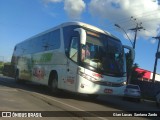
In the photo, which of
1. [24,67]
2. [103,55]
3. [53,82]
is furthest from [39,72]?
[103,55]

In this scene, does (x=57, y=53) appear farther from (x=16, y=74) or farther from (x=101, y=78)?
(x=16, y=74)

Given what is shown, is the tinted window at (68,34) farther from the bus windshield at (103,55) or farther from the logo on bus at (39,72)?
the logo on bus at (39,72)

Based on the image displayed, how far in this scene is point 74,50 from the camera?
59.4 feet

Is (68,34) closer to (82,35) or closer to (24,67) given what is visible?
(82,35)

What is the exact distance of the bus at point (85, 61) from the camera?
56.9ft

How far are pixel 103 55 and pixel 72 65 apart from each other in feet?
5.01

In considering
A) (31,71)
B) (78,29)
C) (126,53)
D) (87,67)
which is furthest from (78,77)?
(31,71)

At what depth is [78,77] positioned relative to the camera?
1723 cm

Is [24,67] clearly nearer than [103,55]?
No

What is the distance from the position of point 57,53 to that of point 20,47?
1335 cm

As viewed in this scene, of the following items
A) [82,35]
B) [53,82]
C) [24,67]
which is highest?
[82,35]

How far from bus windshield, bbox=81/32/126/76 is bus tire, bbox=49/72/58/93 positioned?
3.06 metres

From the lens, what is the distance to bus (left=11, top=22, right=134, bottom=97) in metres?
17.3

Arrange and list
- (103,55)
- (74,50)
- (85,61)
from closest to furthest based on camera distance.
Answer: (85,61) < (103,55) < (74,50)
